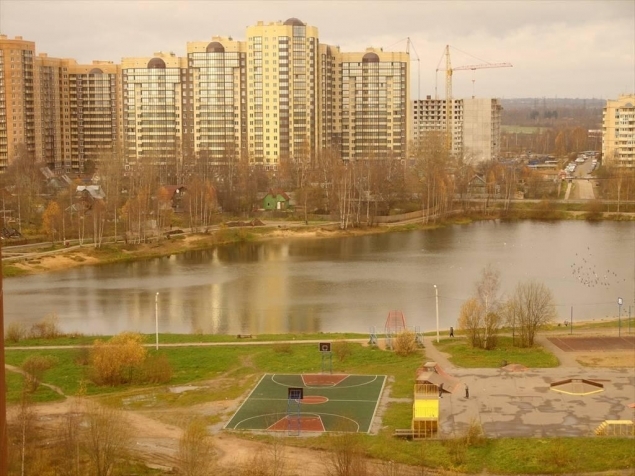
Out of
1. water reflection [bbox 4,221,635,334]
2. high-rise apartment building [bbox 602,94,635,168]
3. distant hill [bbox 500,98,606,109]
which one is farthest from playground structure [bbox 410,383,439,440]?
distant hill [bbox 500,98,606,109]

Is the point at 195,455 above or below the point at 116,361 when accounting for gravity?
below

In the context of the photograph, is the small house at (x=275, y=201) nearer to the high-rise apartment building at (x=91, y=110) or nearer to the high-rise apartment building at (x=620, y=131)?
the high-rise apartment building at (x=91, y=110)

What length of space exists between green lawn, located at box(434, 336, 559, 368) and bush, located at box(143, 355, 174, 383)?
144 inches

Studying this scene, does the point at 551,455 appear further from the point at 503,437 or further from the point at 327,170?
the point at 327,170

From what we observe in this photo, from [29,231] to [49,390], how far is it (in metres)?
16.9

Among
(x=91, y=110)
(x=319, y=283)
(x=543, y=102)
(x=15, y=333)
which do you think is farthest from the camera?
(x=543, y=102)

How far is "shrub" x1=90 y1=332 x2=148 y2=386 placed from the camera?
1211cm

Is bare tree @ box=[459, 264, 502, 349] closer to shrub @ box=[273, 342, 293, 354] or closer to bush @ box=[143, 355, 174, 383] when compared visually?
shrub @ box=[273, 342, 293, 354]

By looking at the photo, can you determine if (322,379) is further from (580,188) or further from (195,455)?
(580,188)

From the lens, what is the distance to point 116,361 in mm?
12125

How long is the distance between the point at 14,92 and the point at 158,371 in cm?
3126

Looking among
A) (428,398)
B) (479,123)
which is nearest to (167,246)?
(428,398)

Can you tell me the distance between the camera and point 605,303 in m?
18.1

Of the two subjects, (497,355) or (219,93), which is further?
(219,93)
